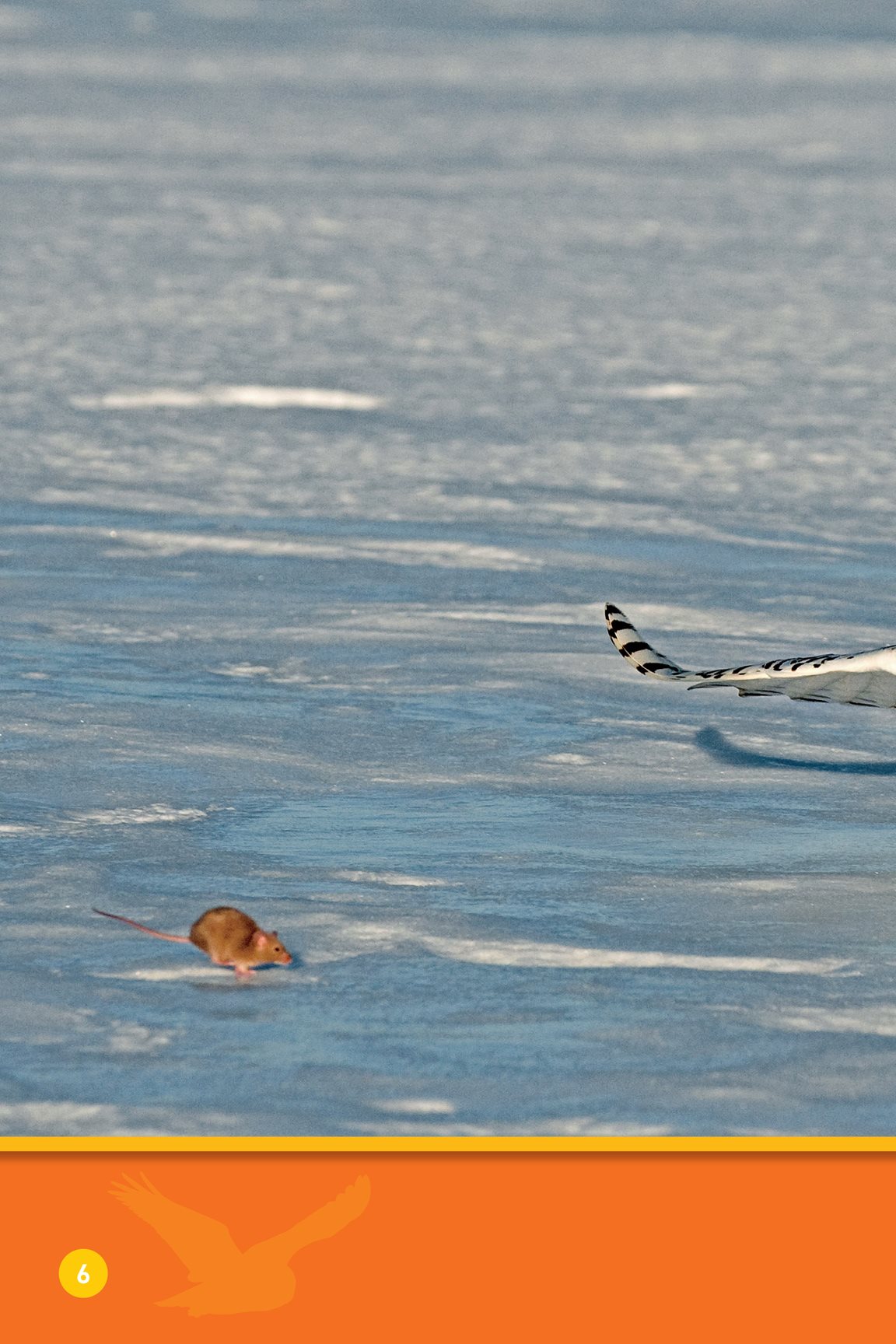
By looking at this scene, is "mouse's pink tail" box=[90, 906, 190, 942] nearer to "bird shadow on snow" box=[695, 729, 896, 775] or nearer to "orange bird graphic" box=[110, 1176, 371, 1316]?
"orange bird graphic" box=[110, 1176, 371, 1316]

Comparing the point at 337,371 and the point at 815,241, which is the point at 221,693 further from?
the point at 815,241

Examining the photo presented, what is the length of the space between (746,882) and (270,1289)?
3.08 metres

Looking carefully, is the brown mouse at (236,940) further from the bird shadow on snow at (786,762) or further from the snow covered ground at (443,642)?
the bird shadow on snow at (786,762)

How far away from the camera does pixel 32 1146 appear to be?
5.25 m

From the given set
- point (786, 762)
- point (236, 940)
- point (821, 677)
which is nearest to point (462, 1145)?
point (236, 940)

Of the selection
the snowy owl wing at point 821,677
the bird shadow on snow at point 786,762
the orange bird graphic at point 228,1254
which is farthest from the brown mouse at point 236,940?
the bird shadow on snow at point 786,762

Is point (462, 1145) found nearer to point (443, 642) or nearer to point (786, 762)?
point (786, 762)

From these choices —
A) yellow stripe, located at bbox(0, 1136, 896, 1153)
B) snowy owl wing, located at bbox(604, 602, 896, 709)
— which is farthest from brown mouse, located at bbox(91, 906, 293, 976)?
snowy owl wing, located at bbox(604, 602, 896, 709)

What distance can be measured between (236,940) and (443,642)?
418 centimetres

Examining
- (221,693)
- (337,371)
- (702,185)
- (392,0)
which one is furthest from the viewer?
(392,0)

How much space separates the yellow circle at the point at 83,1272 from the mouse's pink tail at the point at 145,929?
205 cm

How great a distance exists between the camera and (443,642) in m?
10.4

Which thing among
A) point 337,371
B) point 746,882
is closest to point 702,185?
point 337,371

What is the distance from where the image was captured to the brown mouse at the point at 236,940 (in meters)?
6.36
